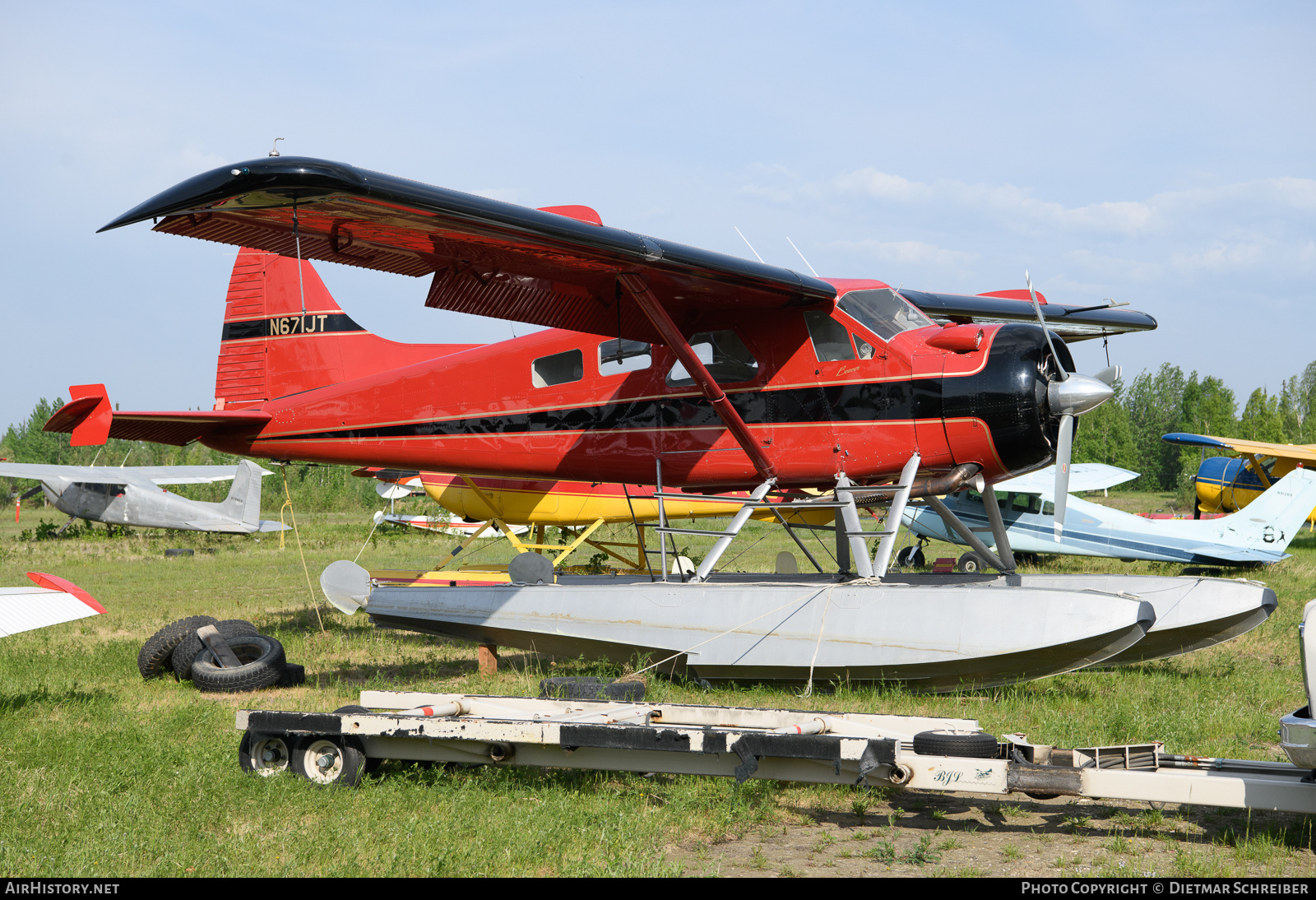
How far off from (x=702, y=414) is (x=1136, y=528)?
12374mm

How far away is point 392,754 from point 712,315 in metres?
5.06

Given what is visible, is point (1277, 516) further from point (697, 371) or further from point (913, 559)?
point (697, 371)

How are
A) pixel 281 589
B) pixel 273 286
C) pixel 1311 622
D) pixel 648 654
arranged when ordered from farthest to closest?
pixel 281 589 → pixel 273 286 → pixel 648 654 → pixel 1311 622

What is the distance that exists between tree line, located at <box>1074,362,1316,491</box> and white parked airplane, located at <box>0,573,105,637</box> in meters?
60.9

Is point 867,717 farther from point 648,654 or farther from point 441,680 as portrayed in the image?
point 441,680

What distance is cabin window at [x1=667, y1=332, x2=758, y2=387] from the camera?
8.41m

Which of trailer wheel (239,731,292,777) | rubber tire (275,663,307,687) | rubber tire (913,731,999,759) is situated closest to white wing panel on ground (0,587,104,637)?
rubber tire (275,663,307,687)

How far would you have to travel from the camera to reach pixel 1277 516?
Answer: 16.4 meters

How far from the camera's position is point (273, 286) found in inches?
460

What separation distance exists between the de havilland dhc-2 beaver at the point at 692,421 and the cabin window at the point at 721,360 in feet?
0.07

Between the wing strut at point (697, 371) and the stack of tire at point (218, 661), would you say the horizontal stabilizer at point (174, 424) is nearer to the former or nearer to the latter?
the stack of tire at point (218, 661)

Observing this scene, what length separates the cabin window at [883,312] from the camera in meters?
8.01

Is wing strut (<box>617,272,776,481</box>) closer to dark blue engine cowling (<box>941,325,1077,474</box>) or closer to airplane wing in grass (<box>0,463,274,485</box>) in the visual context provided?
dark blue engine cowling (<box>941,325,1077,474</box>)

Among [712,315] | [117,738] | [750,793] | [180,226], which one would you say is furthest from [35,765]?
[712,315]
